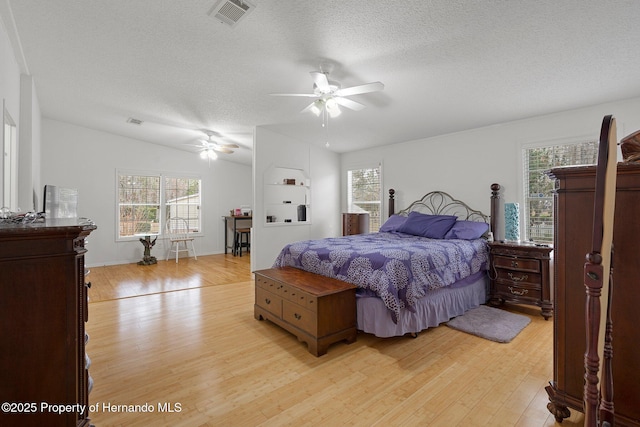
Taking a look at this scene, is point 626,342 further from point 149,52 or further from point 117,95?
point 117,95

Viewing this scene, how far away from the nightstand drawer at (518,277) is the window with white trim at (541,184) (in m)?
0.75

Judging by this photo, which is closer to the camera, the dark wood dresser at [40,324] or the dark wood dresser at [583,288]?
the dark wood dresser at [40,324]

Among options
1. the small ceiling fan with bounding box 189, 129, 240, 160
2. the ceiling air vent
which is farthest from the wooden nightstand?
the small ceiling fan with bounding box 189, 129, 240, 160

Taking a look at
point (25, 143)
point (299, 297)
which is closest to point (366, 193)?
point (299, 297)

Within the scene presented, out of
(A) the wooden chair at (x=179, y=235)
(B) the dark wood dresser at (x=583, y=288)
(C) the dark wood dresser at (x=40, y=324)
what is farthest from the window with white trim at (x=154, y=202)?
(B) the dark wood dresser at (x=583, y=288)

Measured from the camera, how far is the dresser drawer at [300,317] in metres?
2.54

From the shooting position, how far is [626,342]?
1.47 metres

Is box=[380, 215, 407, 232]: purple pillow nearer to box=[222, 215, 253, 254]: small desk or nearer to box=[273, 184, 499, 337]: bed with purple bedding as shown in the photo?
box=[273, 184, 499, 337]: bed with purple bedding

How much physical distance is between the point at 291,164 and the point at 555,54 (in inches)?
161

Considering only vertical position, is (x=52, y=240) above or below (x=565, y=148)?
below

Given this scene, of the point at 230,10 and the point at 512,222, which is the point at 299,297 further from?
the point at 512,222

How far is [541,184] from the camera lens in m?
3.98

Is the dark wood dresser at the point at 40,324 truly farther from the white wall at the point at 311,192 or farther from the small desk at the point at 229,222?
the small desk at the point at 229,222

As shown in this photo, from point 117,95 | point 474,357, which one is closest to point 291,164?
point 117,95
